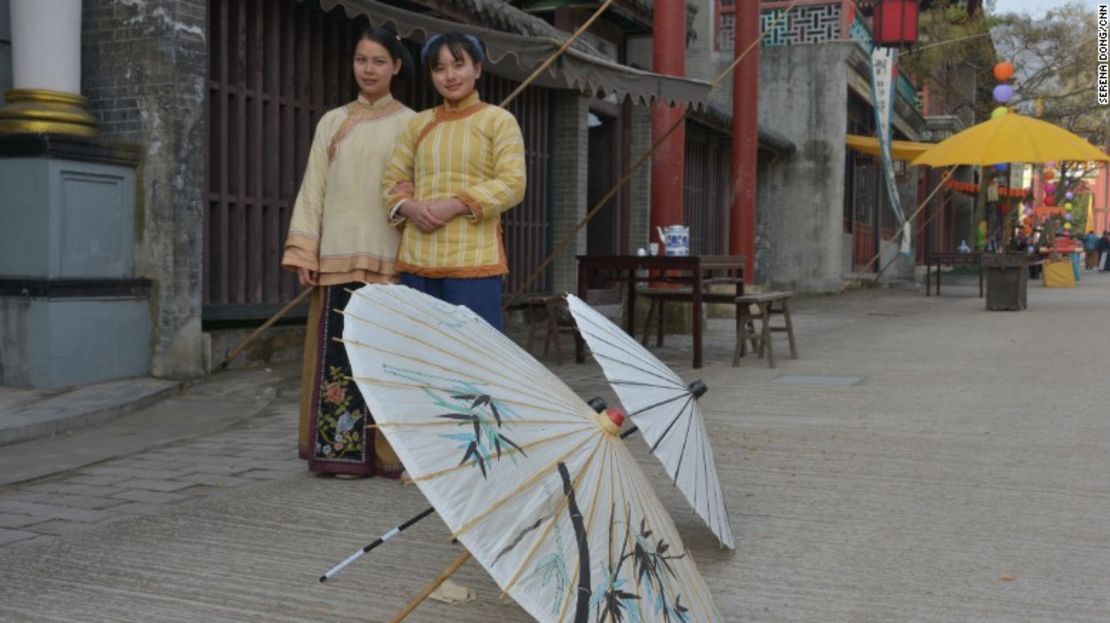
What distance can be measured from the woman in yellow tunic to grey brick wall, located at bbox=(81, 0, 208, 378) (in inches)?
109

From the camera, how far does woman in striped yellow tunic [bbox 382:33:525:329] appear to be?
159 inches

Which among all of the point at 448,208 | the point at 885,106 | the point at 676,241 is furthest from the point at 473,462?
the point at 885,106

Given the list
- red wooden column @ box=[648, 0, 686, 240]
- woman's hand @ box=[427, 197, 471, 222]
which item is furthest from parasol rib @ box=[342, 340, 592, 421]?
red wooden column @ box=[648, 0, 686, 240]

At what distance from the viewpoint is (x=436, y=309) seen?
8.71ft

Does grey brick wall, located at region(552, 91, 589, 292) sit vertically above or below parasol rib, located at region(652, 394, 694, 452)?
above

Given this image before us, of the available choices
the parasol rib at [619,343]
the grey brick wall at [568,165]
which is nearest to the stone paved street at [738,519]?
the parasol rib at [619,343]

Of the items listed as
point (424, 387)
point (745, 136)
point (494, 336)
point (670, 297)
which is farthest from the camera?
point (745, 136)

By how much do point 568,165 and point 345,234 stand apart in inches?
320

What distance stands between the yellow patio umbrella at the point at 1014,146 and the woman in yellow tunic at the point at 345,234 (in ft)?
40.1

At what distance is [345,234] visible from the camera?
4316mm

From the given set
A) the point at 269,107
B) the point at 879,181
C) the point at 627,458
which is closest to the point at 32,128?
the point at 269,107

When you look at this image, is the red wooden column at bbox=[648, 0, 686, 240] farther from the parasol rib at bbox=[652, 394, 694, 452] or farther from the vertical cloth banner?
the parasol rib at bbox=[652, 394, 694, 452]

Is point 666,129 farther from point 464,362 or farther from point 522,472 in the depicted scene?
point 522,472

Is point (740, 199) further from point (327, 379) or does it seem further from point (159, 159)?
point (327, 379)
